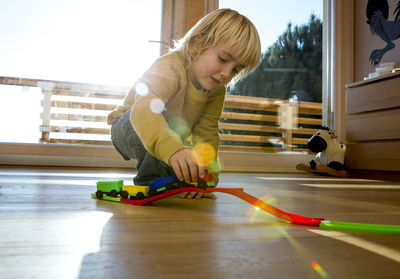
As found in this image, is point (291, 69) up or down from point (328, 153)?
up

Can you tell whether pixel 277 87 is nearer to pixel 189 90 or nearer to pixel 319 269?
pixel 189 90

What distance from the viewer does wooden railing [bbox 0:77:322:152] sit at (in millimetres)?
2740

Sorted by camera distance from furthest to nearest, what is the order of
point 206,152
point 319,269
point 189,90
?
point 206,152 → point 189,90 → point 319,269

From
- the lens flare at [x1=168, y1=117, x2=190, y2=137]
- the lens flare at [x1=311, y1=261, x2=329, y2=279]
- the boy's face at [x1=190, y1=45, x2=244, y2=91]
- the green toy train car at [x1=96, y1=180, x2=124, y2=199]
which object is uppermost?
the boy's face at [x1=190, y1=45, x2=244, y2=91]

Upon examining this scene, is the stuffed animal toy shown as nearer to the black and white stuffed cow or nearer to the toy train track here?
the black and white stuffed cow

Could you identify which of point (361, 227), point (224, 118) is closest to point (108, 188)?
point (361, 227)

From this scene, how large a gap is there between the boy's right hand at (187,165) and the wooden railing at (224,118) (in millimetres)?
2176

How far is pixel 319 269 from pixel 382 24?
3138mm

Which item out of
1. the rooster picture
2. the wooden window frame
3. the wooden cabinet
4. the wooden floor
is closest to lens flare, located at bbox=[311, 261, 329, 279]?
the wooden floor

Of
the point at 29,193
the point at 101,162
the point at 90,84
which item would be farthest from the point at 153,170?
the point at 90,84

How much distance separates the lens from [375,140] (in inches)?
97.0

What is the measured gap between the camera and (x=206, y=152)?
1.24m

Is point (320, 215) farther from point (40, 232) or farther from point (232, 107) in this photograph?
point (232, 107)

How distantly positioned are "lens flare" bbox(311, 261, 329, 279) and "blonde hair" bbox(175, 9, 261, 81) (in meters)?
0.74
